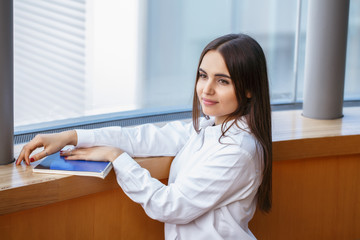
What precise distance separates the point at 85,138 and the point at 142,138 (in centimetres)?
22

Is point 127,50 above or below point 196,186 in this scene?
above

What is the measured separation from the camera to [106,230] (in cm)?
187

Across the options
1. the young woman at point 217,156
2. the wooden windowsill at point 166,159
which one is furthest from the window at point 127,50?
the young woman at point 217,156

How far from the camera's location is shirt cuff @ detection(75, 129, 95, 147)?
1.79 meters

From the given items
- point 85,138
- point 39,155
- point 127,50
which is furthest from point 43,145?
point 127,50

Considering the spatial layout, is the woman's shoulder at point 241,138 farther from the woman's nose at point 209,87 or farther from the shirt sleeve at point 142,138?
the shirt sleeve at point 142,138

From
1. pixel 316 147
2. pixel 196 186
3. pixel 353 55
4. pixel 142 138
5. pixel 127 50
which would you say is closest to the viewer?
pixel 196 186

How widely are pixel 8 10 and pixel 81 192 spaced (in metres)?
0.65

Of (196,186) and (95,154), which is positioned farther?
(95,154)

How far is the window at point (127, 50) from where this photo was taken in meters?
2.53

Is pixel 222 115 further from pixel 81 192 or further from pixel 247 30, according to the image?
pixel 247 30

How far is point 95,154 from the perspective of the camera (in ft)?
5.62

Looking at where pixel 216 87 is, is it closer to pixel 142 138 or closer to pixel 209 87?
pixel 209 87

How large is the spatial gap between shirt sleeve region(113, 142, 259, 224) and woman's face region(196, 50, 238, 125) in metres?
0.14
